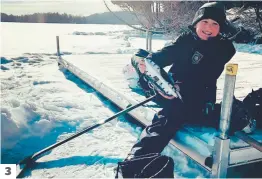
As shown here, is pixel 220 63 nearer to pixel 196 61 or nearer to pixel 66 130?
pixel 196 61

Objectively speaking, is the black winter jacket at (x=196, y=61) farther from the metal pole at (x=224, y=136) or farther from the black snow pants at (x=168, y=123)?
the metal pole at (x=224, y=136)

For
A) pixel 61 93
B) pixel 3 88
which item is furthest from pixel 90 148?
pixel 3 88

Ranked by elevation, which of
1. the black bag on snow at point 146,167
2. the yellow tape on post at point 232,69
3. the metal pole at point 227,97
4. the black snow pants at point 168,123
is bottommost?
the black bag on snow at point 146,167

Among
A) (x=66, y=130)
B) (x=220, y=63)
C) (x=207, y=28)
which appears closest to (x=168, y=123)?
(x=220, y=63)

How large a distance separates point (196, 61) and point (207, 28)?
14.1 inches

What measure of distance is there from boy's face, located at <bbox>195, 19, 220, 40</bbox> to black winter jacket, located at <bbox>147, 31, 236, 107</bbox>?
0.16 feet

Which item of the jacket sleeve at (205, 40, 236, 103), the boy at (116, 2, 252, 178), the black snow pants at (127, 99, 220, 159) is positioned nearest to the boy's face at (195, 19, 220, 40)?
the boy at (116, 2, 252, 178)

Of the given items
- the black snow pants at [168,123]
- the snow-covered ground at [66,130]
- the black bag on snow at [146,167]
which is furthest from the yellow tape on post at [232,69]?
the snow-covered ground at [66,130]

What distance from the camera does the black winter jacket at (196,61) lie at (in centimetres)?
284

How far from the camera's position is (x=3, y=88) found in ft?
18.0

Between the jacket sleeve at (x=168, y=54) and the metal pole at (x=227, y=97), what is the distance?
885 millimetres

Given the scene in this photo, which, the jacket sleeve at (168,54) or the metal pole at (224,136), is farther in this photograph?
the jacket sleeve at (168,54)

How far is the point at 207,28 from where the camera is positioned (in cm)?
284

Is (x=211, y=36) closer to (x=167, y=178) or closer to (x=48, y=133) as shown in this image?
(x=167, y=178)
